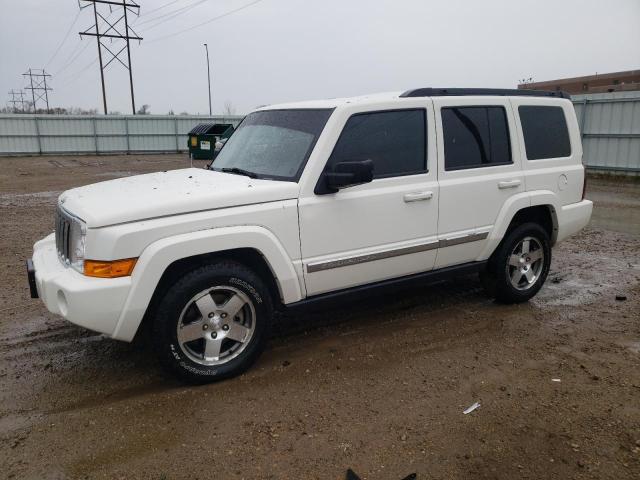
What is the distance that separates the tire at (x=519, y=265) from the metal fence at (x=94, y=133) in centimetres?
2491

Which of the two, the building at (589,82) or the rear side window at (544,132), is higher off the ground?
the building at (589,82)

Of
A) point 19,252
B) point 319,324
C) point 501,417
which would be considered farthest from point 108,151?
point 501,417

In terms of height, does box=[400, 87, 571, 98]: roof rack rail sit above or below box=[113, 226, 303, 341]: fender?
above

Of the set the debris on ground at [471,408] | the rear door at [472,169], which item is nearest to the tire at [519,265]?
the rear door at [472,169]

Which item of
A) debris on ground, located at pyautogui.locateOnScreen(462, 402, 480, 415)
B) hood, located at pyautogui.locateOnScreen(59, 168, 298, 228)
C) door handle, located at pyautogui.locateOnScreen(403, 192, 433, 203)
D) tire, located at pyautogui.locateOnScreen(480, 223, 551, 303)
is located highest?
hood, located at pyautogui.locateOnScreen(59, 168, 298, 228)

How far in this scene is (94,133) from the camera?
2809cm

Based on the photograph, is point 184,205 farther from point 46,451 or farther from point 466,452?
point 466,452

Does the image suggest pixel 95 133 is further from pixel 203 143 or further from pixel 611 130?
pixel 611 130

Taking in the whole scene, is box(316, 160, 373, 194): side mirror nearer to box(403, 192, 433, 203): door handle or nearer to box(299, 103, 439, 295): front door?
box(299, 103, 439, 295): front door

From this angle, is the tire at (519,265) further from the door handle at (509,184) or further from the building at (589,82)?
the building at (589,82)

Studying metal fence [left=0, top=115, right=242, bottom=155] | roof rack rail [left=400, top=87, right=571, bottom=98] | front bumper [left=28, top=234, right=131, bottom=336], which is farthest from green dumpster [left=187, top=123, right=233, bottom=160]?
front bumper [left=28, top=234, right=131, bottom=336]

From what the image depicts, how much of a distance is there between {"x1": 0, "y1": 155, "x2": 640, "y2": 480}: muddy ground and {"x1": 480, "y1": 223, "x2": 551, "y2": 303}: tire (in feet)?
0.60

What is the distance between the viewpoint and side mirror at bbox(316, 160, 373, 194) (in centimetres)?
372

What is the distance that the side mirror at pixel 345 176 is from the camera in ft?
12.2
